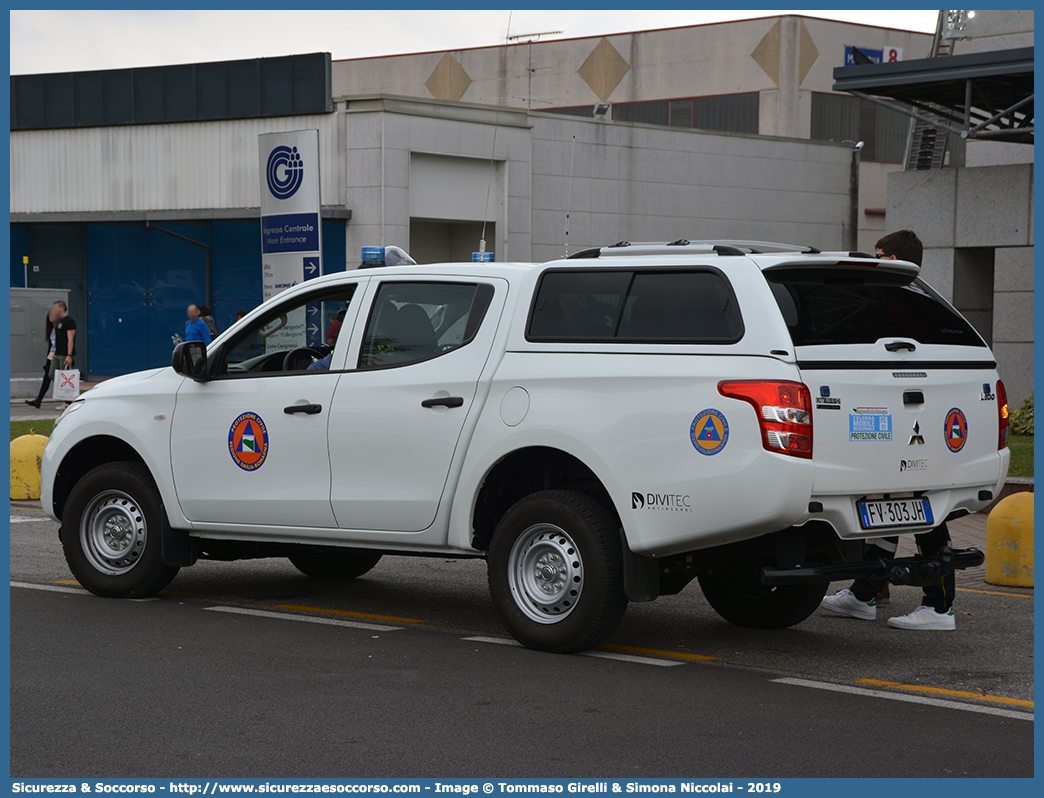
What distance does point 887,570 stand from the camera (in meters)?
6.88

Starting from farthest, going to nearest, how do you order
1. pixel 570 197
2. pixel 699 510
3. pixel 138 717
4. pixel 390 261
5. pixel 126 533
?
pixel 570 197
pixel 390 261
pixel 126 533
pixel 699 510
pixel 138 717

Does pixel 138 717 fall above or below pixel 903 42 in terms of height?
below

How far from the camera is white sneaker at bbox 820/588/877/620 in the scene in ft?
26.9

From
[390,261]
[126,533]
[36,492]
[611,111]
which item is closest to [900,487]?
[126,533]

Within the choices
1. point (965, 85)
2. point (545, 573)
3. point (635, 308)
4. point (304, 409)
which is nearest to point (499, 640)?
point (545, 573)

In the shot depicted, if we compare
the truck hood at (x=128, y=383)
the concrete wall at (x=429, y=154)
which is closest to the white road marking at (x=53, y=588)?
the truck hood at (x=128, y=383)

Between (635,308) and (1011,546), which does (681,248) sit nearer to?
(635,308)

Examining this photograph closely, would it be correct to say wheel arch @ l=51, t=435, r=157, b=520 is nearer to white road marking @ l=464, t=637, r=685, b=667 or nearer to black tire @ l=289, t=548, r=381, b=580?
black tire @ l=289, t=548, r=381, b=580

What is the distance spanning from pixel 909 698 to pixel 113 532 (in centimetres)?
483

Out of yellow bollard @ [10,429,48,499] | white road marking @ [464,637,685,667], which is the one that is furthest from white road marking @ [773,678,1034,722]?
yellow bollard @ [10,429,48,499]

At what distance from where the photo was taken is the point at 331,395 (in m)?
7.69

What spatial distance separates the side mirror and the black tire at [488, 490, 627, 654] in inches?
85.2
